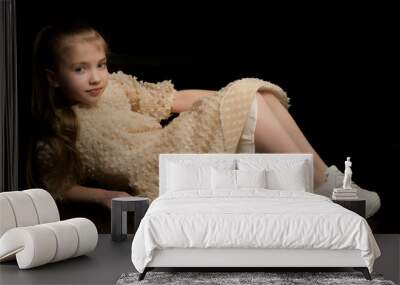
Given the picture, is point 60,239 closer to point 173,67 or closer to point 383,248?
point 173,67

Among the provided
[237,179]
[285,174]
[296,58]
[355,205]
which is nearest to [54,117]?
[237,179]

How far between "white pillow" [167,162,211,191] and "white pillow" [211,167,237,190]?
96 mm

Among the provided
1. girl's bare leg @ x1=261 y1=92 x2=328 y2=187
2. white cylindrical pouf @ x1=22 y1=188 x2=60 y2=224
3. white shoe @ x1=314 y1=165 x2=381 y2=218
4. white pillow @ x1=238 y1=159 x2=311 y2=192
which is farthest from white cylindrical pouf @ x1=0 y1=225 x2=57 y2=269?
white shoe @ x1=314 y1=165 x2=381 y2=218

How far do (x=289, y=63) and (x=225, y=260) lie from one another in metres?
3.16

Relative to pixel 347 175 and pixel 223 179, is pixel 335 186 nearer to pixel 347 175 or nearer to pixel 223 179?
pixel 347 175

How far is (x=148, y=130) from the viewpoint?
762cm

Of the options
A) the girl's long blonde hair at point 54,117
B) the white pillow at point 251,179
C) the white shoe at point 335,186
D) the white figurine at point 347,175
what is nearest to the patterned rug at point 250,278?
the white pillow at point 251,179

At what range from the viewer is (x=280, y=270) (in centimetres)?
546

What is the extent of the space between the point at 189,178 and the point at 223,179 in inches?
15.0

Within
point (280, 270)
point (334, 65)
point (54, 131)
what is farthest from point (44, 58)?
point (280, 270)

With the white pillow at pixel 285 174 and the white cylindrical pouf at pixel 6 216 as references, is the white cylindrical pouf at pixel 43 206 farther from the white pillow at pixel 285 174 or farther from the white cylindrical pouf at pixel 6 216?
the white pillow at pixel 285 174

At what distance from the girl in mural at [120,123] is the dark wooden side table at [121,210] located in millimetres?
549

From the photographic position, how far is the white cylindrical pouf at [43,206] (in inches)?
239

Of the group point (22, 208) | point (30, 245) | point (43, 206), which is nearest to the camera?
point (30, 245)
